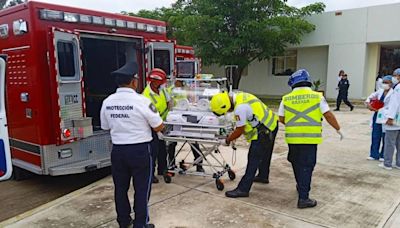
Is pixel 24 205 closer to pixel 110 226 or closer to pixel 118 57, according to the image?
pixel 110 226

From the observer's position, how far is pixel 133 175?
3369mm

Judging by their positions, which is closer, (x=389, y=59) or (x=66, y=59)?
(x=66, y=59)

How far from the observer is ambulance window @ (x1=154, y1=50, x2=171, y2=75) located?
6.49 m

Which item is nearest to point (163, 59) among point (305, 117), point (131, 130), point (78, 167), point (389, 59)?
point (78, 167)

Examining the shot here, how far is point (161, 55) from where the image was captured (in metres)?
6.56

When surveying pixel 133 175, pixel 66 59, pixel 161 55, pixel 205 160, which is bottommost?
pixel 205 160

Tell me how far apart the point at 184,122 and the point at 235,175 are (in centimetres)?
126

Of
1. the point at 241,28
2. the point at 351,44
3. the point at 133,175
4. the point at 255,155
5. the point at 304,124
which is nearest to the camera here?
the point at 133,175

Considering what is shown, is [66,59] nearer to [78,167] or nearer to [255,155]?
[78,167]

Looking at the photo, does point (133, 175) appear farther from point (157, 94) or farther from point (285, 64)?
point (285, 64)

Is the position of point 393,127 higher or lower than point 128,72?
lower

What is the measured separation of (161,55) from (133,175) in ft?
11.8

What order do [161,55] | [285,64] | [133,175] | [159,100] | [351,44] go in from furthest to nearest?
1. [285,64]
2. [351,44]
3. [161,55]
4. [159,100]
5. [133,175]

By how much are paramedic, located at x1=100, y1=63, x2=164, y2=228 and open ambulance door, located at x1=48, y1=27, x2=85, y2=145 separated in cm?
175
